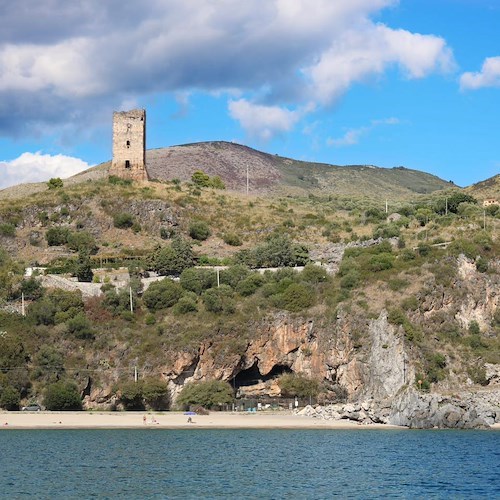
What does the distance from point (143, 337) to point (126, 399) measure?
233 inches

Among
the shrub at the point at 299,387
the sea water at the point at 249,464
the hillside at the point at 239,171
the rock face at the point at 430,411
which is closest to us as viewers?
the sea water at the point at 249,464

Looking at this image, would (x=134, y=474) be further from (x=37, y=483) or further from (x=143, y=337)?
(x=143, y=337)

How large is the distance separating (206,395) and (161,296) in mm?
12111

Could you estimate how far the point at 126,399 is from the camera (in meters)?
73.6

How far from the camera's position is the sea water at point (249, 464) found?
133 feet

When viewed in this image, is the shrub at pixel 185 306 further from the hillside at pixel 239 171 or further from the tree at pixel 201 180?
the hillside at pixel 239 171

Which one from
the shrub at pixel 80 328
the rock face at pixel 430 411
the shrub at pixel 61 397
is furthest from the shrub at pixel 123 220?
the rock face at pixel 430 411

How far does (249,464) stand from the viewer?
4741 cm

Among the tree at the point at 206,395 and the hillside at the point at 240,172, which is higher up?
the hillside at the point at 240,172

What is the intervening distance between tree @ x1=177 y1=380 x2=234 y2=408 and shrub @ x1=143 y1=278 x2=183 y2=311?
9919mm

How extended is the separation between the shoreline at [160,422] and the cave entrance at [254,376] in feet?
27.1

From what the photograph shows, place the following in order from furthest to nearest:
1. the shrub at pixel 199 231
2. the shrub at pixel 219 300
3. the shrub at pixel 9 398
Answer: the shrub at pixel 199 231, the shrub at pixel 219 300, the shrub at pixel 9 398

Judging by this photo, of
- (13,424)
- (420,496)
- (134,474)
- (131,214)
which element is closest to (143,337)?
(13,424)

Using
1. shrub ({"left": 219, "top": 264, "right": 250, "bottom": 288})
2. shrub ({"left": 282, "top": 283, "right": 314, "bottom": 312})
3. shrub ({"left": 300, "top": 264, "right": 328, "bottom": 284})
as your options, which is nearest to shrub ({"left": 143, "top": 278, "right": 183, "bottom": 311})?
shrub ({"left": 219, "top": 264, "right": 250, "bottom": 288})
